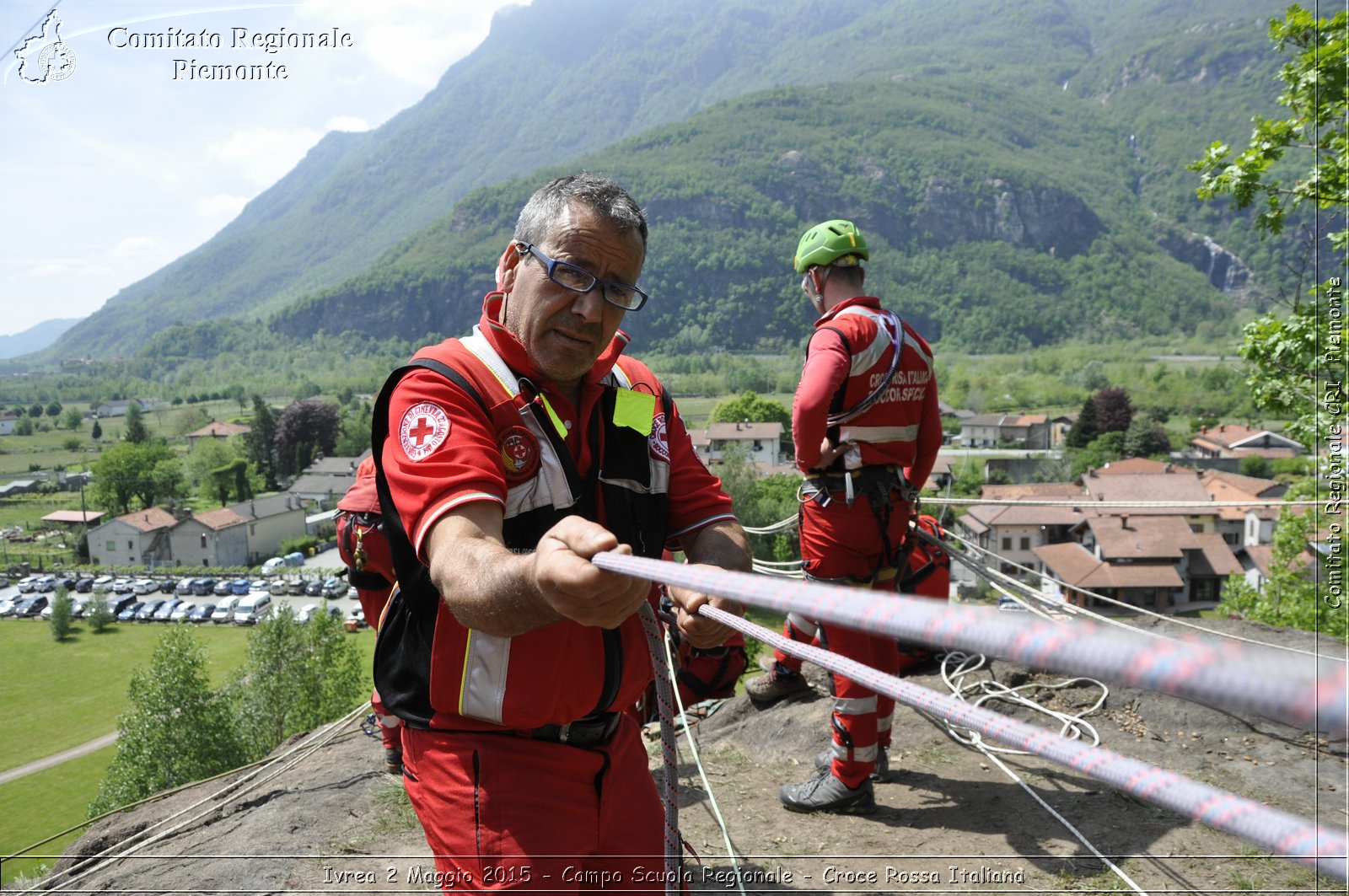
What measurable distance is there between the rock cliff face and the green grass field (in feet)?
566

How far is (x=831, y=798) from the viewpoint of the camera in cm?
450

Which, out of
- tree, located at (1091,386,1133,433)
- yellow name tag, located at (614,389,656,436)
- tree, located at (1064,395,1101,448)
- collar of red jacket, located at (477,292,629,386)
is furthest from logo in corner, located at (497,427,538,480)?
tree, located at (1091,386,1133,433)

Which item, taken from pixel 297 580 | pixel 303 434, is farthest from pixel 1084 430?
pixel 303 434

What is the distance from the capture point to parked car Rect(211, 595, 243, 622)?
43.0 m

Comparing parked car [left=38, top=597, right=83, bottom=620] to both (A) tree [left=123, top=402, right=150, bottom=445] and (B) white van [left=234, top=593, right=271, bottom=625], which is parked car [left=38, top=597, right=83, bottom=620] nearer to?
(B) white van [left=234, top=593, right=271, bottom=625]

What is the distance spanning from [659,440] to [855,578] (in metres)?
2.37

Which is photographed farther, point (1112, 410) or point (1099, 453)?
point (1112, 410)

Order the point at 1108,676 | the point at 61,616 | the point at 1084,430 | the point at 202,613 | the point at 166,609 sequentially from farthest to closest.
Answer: the point at 1084,430
the point at 202,613
the point at 166,609
the point at 61,616
the point at 1108,676

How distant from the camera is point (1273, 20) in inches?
412

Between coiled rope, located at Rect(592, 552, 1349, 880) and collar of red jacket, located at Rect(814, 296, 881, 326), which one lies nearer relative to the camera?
coiled rope, located at Rect(592, 552, 1349, 880)

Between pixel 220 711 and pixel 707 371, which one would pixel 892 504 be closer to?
pixel 220 711

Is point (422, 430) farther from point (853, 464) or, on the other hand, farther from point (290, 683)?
point (290, 683)

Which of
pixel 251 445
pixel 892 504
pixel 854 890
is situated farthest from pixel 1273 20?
pixel 251 445

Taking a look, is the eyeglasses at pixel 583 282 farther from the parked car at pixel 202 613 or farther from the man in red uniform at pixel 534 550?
the parked car at pixel 202 613
